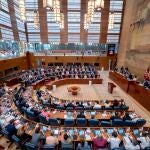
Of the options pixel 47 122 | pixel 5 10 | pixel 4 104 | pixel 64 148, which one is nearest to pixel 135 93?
pixel 47 122

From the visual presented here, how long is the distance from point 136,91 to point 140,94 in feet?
2.52

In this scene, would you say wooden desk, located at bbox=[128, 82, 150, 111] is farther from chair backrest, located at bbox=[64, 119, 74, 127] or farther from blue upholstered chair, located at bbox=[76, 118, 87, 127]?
chair backrest, located at bbox=[64, 119, 74, 127]

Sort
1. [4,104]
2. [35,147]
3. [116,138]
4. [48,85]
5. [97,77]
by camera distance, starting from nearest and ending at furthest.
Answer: [35,147], [116,138], [4,104], [48,85], [97,77]

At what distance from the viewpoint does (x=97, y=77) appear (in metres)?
18.1

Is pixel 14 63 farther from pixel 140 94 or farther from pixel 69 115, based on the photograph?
pixel 140 94

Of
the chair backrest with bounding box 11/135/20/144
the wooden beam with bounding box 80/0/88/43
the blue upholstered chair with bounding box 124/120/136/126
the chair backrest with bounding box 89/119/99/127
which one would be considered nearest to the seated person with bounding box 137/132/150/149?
the blue upholstered chair with bounding box 124/120/136/126

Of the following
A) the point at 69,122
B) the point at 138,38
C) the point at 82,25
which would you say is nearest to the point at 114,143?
A: the point at 69,122

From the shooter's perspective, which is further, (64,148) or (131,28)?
(131,28)

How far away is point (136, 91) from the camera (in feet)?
40.7

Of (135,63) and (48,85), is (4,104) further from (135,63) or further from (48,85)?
(135,63)

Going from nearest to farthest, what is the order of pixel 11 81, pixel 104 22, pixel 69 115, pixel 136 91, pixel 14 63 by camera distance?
pixel 69 115, pixel 136 91, pixel 11 81, pixel 14 63, pixel 104 22

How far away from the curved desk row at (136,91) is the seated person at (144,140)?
5.12m

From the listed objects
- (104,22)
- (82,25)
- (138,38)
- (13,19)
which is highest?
(104,22)

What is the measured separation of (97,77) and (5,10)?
557 inches
